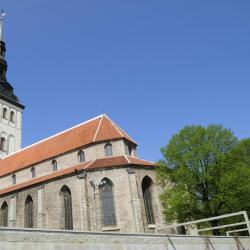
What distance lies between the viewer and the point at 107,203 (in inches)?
840

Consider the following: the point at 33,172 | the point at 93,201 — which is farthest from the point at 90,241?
the point at 33,172

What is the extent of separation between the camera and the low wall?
28.3ft

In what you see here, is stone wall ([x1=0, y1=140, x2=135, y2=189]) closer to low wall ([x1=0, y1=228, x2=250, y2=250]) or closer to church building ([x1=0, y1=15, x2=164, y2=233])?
church building ([x1=0, y1=15, x2=164, y2=233])

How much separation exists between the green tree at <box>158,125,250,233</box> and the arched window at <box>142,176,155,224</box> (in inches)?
42.4

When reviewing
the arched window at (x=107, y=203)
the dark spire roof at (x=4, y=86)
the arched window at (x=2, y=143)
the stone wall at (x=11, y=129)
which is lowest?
the arched window at (x=107, y=203)

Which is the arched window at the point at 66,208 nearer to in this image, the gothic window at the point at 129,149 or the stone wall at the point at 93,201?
the stone wall at the point at 93,201

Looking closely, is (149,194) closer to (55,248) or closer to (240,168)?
(240,168)

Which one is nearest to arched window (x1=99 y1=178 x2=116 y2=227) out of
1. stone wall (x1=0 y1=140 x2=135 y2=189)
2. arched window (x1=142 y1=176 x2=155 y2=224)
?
arched window (x1=142 y1=176 x2=155 y2=224)

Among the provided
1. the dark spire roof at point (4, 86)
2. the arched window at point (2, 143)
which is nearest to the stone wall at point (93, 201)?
the arched window at point (2, 143)

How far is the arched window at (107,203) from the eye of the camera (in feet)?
68.1

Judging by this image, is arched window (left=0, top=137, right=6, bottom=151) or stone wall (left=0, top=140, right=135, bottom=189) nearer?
stone wall (left=0, top=140, right=135, bottom=189)

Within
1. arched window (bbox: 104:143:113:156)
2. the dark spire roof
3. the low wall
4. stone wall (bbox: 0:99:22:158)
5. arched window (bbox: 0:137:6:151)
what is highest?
the dark spire roof

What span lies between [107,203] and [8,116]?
26.9 meters

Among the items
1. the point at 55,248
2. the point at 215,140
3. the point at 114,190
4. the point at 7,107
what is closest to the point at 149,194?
the point at 114,190
